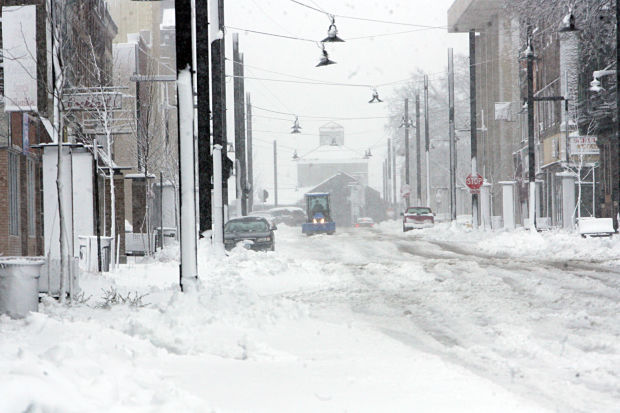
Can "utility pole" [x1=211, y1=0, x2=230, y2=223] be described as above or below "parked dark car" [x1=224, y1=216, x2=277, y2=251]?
above

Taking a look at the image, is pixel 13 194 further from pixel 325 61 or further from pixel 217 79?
pixel 325 61

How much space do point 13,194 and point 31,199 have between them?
67.9 inches

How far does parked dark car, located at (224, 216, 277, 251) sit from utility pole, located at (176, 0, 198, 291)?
61.3 feet

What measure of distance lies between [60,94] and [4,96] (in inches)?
352

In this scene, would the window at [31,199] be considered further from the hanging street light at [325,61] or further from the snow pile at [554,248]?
the snow pile at [554,248]

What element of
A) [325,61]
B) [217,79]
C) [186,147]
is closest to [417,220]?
[325,61]

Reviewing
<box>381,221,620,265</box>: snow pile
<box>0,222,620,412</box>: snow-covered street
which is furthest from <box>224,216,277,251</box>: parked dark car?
<box>0,222,620,412</box>: snow-covered street

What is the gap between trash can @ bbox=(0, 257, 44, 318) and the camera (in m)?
10.5

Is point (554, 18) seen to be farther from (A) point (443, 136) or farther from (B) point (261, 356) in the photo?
(A) point (443, 136)

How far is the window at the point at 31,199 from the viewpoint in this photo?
2516 centimetres

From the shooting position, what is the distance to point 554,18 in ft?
108

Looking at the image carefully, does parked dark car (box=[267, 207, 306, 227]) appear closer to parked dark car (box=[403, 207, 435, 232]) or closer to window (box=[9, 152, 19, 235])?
parked dark car (box=[403, 207, 435, 232])

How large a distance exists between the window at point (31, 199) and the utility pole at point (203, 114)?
6.90 meters

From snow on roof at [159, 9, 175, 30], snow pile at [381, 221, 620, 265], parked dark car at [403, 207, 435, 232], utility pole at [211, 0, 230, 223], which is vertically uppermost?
snow on roof at [159, 9, 175, 30]
